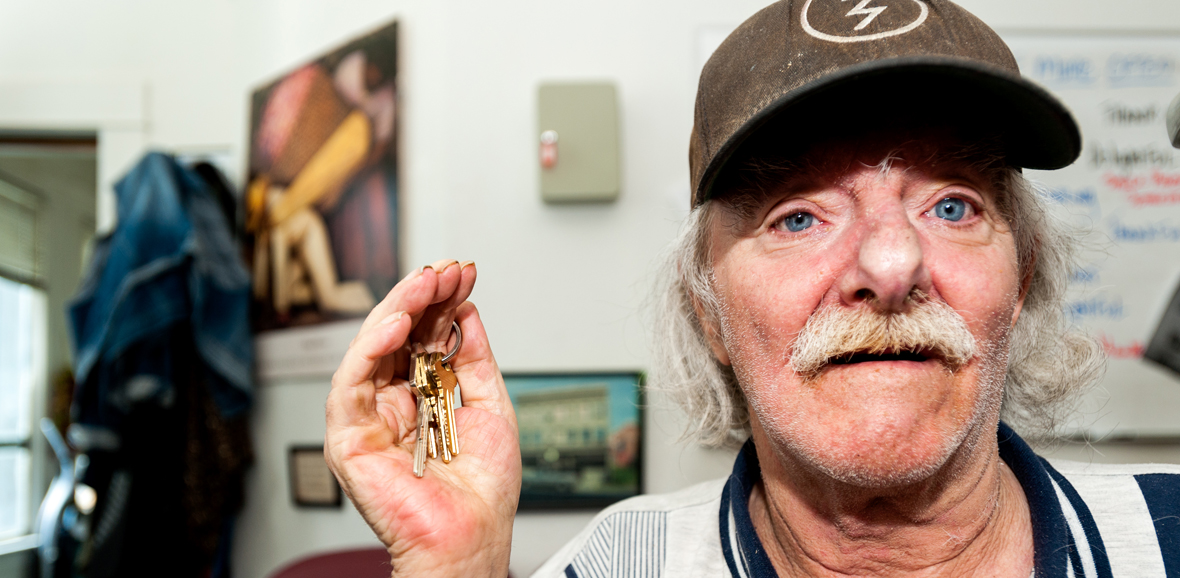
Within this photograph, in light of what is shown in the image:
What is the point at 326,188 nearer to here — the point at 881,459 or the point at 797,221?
the point at 797,221

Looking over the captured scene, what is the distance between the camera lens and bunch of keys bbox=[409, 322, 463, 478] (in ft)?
2.36

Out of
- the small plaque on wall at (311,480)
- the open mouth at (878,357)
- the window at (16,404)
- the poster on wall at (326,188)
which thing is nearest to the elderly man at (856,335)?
the open mouth at (878,357)

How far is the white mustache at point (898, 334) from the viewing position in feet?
2.09

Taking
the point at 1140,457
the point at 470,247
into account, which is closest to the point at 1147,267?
the point at 1140,457

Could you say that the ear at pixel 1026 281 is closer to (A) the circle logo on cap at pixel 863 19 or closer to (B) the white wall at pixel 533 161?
(A) the circle logo on cap at pixel 863 19

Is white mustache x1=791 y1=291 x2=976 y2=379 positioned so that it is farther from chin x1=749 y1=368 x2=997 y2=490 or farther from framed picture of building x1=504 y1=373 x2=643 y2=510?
framed picture of building x1=504 y1=373 x2=643 y2=510

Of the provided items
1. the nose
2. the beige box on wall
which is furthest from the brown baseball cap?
the beige box on wall

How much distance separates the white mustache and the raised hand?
0.34 metres

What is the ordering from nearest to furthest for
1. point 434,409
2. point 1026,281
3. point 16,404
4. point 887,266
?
point 887,266 → point 434,409 → point 1026,281 → point 16,404

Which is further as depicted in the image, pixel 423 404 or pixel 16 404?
pixel 16 404

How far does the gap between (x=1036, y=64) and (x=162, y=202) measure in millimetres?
2125

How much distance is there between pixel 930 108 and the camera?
70 cm

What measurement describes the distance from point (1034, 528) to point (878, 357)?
0.30 metres

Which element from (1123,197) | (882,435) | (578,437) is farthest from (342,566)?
(1123,197)
